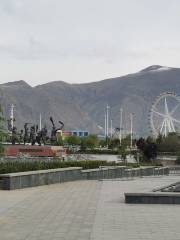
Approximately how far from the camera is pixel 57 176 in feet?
76.1

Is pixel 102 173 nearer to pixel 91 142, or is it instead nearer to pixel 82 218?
pixel 82 218

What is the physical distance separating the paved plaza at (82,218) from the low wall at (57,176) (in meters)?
2.15

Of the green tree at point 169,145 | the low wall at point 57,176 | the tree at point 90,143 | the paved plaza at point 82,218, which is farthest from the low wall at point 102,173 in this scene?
the tree at point 90,143

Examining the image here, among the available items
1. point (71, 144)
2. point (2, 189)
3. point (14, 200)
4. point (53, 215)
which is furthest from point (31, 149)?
point (71, 144)

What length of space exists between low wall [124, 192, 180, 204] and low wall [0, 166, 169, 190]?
5.83m

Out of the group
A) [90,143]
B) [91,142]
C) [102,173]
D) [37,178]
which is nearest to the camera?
[37,178]

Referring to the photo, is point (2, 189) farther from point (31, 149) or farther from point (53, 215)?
point (31, 149)

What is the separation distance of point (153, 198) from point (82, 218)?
335cm

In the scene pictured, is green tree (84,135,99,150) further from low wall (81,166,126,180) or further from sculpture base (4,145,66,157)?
low wall (81,166,126,180)

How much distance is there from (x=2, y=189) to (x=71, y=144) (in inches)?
3793

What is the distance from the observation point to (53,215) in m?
12.3

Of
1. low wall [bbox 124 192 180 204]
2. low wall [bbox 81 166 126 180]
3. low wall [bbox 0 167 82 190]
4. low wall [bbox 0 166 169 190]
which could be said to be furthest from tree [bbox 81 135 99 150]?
low wall [bbox 124 192 180 204]

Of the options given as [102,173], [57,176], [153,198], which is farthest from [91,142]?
[153,198]

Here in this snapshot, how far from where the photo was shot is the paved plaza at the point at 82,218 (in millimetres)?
9766
